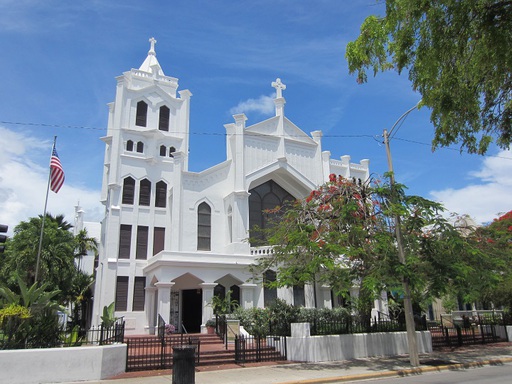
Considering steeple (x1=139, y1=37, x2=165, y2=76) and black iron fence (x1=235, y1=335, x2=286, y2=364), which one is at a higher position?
steeple (x1=139, y1=37, x2=165, y2=76)

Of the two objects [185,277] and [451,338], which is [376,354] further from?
[185,277]

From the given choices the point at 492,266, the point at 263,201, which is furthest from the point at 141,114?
the point at 492,266

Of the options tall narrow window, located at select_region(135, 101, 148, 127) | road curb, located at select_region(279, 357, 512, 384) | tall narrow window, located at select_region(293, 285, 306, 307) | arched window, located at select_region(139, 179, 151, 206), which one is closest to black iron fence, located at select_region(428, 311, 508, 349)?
road curb, located at select_region(279, 357, 512, 384)

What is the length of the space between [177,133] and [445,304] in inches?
996

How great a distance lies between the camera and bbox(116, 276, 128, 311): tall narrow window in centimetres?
2491

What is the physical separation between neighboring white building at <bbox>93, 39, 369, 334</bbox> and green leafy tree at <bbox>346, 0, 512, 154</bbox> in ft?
52.7

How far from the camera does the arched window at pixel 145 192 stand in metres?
27.8

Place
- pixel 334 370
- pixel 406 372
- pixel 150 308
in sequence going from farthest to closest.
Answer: pixel 150 308 < pixel 334 370 < pixel 406 372

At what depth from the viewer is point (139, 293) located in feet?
83.9

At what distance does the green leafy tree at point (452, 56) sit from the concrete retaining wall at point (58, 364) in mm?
10773

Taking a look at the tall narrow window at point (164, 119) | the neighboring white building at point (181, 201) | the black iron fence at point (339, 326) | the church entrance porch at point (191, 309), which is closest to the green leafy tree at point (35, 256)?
the neighboring white building at point (181, 201)

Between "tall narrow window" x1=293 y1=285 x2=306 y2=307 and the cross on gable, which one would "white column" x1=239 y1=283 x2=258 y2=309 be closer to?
"tall narrow window" x1=293 y1=285 x2=306 y2=307

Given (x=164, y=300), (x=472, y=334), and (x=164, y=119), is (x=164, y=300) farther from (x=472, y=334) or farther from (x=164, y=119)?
(x=472, y=334)

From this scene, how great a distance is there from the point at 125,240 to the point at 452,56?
22.5 metres
